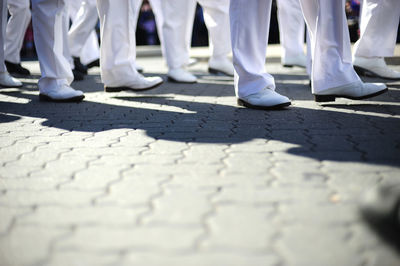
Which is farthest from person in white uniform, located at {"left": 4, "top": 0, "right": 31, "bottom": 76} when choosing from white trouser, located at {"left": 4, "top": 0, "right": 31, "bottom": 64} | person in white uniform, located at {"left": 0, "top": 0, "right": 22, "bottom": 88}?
person in white uniform, located at {"left": 0, "top": 0, "right": 22, "bottom": 88}

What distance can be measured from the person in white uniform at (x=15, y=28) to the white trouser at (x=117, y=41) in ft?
7.99

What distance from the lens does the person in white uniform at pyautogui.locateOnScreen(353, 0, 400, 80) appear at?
5.12 m

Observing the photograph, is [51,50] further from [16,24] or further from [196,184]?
[196,184]

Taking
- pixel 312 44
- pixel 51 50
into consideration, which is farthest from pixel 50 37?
pixel 312 44

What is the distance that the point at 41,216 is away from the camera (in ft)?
6.19

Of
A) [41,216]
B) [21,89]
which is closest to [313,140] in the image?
[41,216]

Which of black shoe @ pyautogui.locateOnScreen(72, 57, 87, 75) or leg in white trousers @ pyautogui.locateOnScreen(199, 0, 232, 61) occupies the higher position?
leg in white trousers @ pyautogui.locateOnScreen(199, 0, 232, 61)

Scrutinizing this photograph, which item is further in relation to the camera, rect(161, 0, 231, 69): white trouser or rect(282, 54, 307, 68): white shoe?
rect(282, 54, 307, 68): white shoe

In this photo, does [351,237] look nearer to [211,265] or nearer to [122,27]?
[211,265]

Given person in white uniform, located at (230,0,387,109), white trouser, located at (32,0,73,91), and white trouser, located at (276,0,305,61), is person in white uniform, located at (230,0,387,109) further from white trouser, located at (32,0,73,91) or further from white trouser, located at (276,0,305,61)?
white trouser, located at (276,0,305,61)

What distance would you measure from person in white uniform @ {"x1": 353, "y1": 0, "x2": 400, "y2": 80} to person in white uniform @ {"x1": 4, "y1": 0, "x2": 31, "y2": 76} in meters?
4.00

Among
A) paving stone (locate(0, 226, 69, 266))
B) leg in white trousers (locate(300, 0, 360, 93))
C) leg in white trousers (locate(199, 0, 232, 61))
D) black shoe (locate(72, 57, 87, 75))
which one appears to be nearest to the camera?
paving stone (locate(0, 226, 69, 266))

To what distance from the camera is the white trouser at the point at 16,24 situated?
6.54 metres

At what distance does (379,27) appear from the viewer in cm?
517
